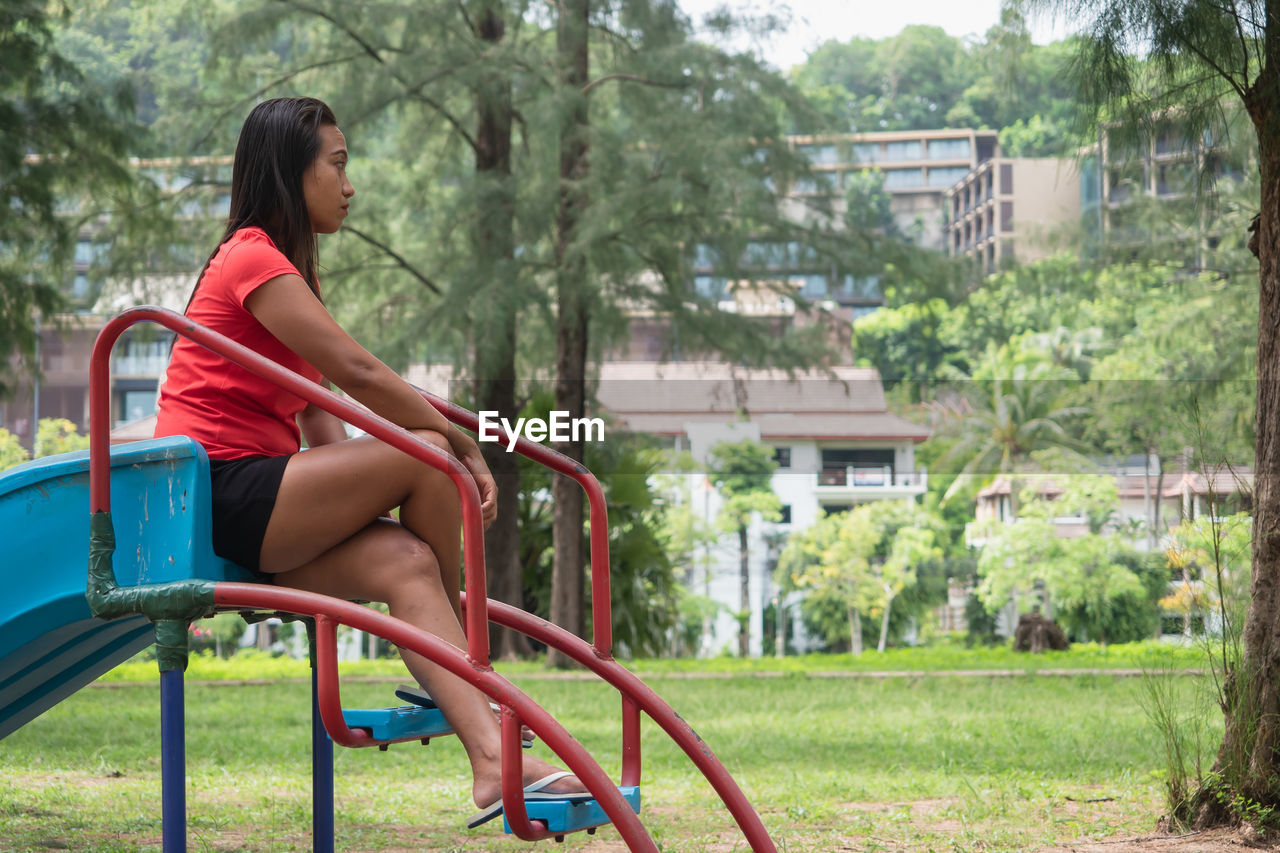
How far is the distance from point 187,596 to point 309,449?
0.31 meters

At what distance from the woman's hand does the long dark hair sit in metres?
0.46

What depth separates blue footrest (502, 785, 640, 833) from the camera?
6.20 feet

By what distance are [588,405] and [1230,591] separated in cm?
861

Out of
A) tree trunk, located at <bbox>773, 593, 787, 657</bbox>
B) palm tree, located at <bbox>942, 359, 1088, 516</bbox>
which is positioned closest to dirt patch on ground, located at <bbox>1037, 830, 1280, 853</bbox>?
tree trunk, located at <bbox>773, 593, 787, 657</bbox>

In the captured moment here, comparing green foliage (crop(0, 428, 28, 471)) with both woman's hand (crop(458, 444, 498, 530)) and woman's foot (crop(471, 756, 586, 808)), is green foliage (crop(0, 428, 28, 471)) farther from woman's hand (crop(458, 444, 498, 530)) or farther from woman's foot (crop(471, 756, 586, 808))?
woman's foot (crop(471, 756, 586, 808))

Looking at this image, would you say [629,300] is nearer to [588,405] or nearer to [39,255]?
[588,405]

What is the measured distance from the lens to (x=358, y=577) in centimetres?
215

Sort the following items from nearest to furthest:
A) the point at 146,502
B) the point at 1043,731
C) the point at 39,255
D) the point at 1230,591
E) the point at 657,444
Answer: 1. the point at 146,502
2. the point at 1230,591
3. the point at 1043,731
4. the point at 39,255
5. the point at 657,444

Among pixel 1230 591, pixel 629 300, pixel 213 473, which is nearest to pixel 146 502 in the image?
pixel 213 473

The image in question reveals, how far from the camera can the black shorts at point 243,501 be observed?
2107 millimetres

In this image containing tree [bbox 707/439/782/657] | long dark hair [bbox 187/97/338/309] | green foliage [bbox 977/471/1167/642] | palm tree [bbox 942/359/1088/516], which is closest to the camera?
long dark hair [bbox 187/97/338/309]

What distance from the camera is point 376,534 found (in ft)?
7.09

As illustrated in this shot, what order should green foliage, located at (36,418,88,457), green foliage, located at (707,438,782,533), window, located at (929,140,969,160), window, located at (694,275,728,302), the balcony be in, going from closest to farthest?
1. window, located at (694,275,728,302)
2. green foliage, located at (36,418,88,457)
3. green foliage, located at (707,438,782,533)
4. the balcony
5. window, located at (929,140,969,160)

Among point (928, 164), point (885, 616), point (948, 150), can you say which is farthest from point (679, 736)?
point (948, 150)
